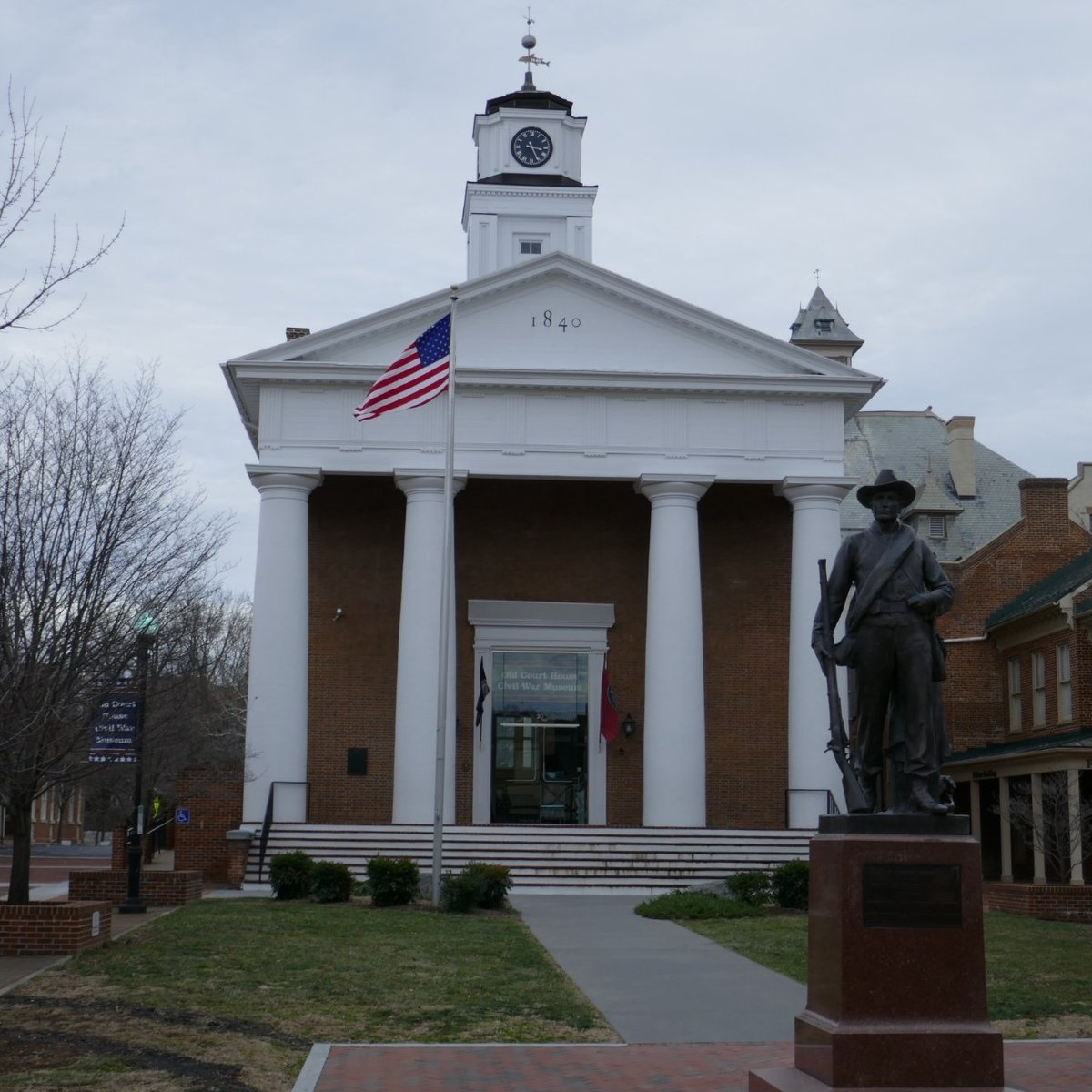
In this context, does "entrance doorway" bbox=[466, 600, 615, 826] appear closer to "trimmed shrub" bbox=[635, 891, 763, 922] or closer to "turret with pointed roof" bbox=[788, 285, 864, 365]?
"trimmed shrub" bbox=[635, 891, 763, 922]

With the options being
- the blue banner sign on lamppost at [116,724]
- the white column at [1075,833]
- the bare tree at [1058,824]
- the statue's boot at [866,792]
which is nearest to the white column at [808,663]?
the bare tree at [1058,824]

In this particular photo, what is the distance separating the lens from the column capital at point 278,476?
117 ft

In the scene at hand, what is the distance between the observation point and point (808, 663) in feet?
117

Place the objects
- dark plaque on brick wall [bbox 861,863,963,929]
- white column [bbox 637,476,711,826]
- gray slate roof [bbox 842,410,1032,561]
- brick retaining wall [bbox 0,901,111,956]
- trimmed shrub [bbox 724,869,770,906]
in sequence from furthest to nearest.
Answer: gray slate roof [bbox 842,410,1032,561]
white column [bbox 637,476,711,826]
trimmed shrub [bbox 724,869,770,906]
brick retaining wall [bbox 0,901,111,956]
dark plaque on brick wall [bbox 861,863,963,929]

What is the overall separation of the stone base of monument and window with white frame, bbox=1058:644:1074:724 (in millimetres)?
29644

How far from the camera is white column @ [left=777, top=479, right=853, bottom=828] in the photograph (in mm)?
35281

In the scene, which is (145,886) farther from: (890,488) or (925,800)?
(925,800)

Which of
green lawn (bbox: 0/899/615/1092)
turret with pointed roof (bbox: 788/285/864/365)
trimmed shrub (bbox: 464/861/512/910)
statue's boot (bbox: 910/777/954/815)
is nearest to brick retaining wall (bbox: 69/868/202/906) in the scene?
green lawn (bbox: 0/899/615/1092)

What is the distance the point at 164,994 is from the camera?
14484 millimetres

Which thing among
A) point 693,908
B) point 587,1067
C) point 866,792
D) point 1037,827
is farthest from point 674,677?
point 866,792

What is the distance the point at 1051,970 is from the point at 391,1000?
768 centimetres

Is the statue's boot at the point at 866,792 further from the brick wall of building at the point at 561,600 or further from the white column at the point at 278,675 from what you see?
the brick wall of building at the point at 561,600

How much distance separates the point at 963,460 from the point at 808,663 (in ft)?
79.7

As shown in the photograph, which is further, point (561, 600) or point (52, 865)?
point (52, 865)
